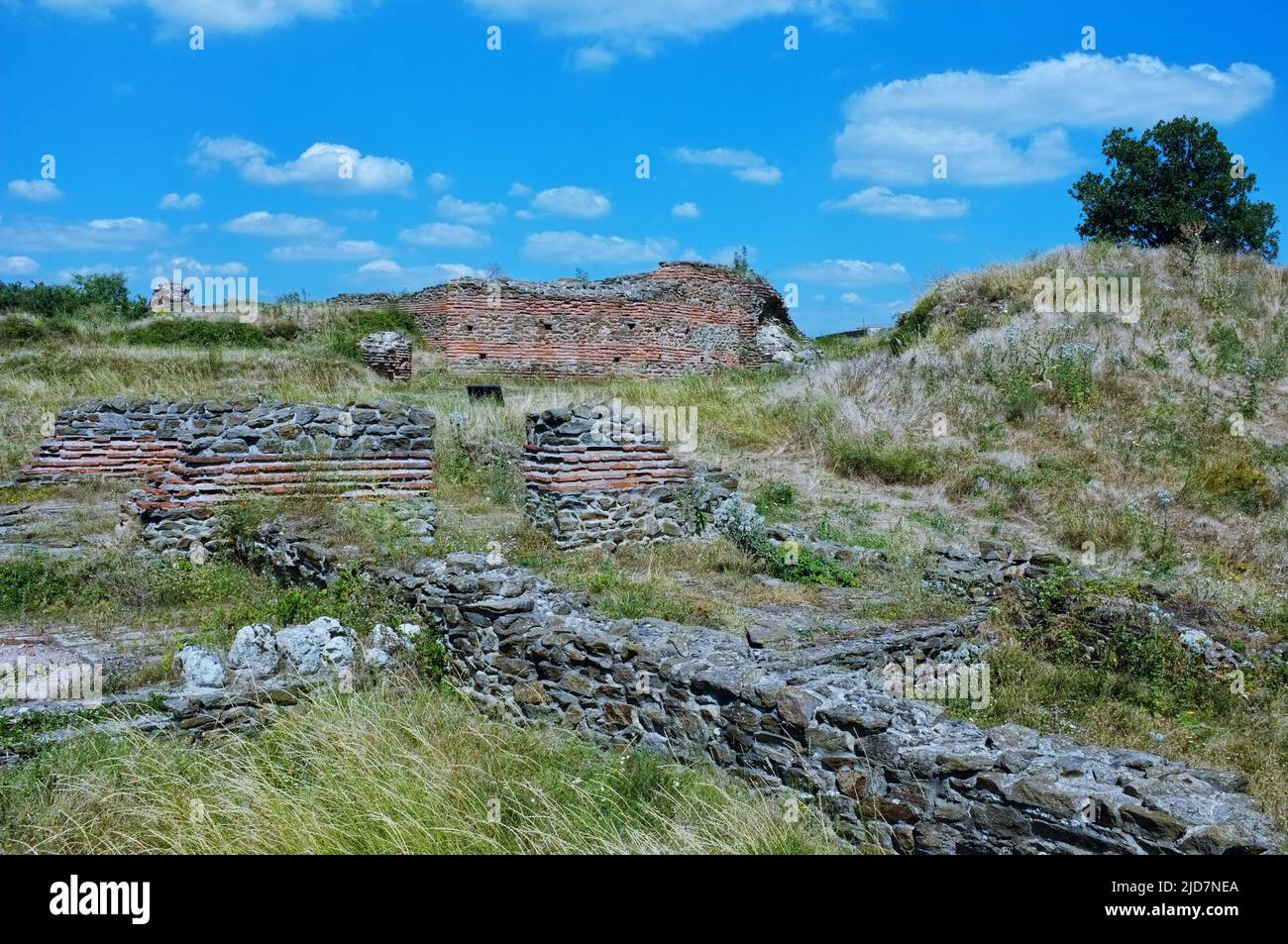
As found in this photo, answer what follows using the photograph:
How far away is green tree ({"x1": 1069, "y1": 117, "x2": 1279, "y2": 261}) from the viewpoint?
3077cm

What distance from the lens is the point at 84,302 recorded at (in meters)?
36.5

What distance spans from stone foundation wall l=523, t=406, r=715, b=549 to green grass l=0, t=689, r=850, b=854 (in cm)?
476

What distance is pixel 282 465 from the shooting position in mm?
10336

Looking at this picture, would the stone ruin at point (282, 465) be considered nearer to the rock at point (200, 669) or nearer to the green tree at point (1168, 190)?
the rock at point (200, 669)

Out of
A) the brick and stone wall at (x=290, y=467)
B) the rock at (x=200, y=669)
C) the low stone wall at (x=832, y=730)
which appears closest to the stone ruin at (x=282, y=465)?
the brick and stone wall at (x=290, y=467)

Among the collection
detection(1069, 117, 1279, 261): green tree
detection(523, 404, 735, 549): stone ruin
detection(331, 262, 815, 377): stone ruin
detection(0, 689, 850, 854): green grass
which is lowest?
detection(0, 689, 850, 854): green grass

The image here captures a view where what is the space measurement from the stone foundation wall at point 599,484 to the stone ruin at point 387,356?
41.8 ft

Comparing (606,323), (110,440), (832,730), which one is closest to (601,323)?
(606,323)

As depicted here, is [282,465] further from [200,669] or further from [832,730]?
[832,730]

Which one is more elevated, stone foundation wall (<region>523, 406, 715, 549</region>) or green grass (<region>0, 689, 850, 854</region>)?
stone foundation wall (<region>523, 406, 715, 549</region>)

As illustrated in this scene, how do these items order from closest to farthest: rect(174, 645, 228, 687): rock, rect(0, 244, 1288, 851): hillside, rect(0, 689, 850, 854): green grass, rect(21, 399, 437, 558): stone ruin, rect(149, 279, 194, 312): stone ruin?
rect(0, 689, 850, 854): green grass → rect(0, 244, 1288, 851): hillside → rect(174, 645, 228, 687): rock → rect(21, 399, 437, 558): stone ruin → rect(149, 279, 194, 312): stone ruin

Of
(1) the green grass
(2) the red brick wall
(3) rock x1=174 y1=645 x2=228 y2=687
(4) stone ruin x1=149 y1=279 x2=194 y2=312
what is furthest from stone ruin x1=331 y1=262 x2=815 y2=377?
(1) the green grass

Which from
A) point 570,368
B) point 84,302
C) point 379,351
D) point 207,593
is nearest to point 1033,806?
point 207,593

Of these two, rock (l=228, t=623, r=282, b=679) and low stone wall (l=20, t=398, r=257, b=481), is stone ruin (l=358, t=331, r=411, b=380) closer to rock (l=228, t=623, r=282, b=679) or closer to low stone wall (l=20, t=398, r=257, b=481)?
low stone wall (l=20, t=398, r=257, b=481)
